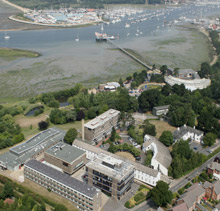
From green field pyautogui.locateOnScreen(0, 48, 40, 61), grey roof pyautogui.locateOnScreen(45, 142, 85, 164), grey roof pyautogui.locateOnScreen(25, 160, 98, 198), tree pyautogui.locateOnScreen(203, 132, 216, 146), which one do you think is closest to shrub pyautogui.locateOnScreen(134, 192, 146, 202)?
grey roof pyautogui.locateOnScreen(25, 160, 98, 198)

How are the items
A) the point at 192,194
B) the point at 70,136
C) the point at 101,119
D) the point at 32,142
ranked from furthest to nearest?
1. the point at 101,119
2. the point at 70,136
3. the point at 32,142
4. the point at 192,194

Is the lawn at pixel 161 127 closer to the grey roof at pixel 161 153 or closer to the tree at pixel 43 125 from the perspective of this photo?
the grey roof at pixel 161 153

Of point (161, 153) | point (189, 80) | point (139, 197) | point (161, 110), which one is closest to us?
point (139, 197)

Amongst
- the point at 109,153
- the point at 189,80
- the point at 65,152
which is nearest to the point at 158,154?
the point at 109,153

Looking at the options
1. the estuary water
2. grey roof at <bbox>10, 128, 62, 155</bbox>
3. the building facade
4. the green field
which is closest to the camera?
grey roof at <bbox>10, 128, 62, 155</bbox>

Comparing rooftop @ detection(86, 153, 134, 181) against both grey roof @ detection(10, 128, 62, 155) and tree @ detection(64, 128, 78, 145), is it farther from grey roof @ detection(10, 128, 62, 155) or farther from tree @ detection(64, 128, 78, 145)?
grey roof @ detection(10, 128, 62, 155)

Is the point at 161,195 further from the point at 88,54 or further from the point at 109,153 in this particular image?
the point at 88,54

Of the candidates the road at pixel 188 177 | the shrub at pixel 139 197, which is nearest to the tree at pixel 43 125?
the shrub at pixel 139 197
